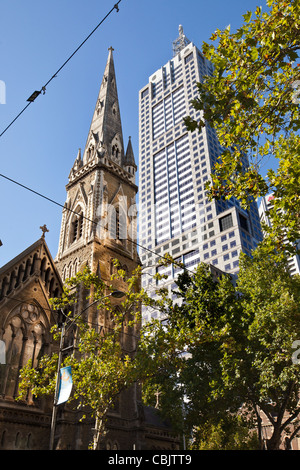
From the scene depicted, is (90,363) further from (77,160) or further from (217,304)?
(77,160)

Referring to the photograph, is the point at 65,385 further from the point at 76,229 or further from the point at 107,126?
the point at 107,126

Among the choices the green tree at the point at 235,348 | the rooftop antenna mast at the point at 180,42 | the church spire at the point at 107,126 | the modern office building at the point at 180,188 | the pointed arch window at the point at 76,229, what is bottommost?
the green tree at the point at 235,348

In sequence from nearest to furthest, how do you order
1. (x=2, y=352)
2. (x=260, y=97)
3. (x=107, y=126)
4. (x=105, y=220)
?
(x=260, y=97)
(x=2, y=352)
(x=105, y=220)
(x=107, y=126)

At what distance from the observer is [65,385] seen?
13406 mm

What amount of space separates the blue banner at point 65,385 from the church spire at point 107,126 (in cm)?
3070

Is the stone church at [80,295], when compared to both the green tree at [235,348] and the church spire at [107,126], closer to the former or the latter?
the church spire at [107,126]

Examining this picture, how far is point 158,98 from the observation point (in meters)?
127

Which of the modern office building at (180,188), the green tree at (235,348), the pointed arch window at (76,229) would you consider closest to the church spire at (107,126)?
the pointed arch window at (76,229)

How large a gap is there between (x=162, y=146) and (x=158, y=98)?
20.9 m

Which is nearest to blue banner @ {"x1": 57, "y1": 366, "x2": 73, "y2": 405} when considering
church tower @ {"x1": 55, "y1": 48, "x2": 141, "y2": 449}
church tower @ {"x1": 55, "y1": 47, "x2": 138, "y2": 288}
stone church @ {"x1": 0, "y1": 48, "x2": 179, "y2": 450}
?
stone church @ {"x1": 0, "y1": 48, "x2": 179, "y2": 450}

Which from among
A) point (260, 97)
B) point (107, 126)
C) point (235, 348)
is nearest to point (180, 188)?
point (107, 126)

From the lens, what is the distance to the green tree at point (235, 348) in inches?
794

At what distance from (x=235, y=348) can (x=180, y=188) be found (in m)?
84.9

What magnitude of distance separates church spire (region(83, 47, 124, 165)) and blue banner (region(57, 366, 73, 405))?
30703 millimetres
